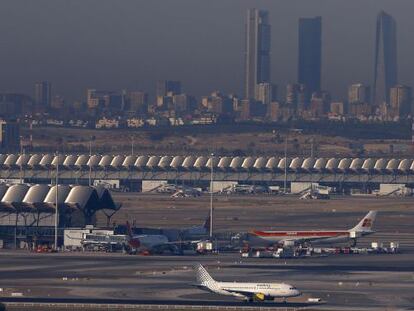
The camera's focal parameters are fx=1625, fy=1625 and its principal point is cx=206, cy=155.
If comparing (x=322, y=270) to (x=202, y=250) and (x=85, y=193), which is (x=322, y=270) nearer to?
(x=202, y=250)

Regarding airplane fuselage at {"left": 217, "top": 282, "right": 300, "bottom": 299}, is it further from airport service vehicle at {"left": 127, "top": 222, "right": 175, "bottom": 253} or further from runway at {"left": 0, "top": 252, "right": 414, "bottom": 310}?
airport service vehicle at {"left": 127, "top": 222, "right": 175, "bottom": 253}

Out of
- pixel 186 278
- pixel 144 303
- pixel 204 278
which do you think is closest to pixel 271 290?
pixel 204 278

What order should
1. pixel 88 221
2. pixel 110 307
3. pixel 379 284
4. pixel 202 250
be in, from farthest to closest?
1. pixel 88 221
2. pixel 202 250
3. pixel 379 284
4. pixel 110 307

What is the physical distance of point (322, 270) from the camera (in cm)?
9531

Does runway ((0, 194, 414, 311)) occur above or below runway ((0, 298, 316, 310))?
below

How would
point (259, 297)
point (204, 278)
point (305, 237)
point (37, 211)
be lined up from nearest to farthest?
point (259, 297)
point (204, 278)
point (37, 211)
point (305, 237)

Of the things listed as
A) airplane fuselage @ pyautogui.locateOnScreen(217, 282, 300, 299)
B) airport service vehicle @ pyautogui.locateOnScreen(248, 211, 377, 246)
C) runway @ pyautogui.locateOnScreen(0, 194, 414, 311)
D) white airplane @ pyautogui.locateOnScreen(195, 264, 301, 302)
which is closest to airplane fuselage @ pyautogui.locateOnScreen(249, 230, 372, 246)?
airport service vehicle @ pyautogui.locateOnScreen(248, 211, 377, 246)

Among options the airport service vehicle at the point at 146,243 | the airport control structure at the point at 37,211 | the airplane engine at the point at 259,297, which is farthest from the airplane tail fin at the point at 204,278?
the airport control structure at the point at 37,211

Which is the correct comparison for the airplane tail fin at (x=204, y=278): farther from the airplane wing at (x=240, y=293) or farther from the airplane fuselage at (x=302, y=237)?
the airplane fuselage at (x=302, y=237)

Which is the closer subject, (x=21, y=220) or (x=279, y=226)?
(x=21, y=220)

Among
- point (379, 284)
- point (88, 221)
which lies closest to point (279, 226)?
point (88, 221)

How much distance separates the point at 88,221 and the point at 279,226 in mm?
23868

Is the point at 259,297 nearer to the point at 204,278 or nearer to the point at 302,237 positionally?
the point at 204,278

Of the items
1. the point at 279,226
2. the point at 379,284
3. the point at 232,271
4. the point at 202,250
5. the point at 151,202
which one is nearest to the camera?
the point at 379,284
